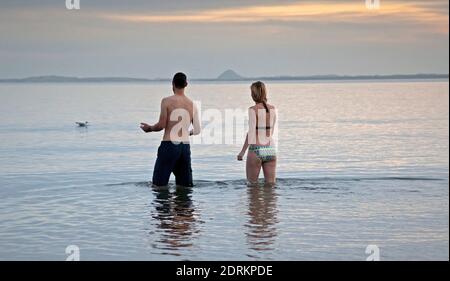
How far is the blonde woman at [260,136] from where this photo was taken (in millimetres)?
15312

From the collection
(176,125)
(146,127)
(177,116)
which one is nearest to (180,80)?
(177,116)

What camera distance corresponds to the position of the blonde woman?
603 inches

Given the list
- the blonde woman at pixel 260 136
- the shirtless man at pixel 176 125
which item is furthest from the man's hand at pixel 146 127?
the blonde woman at pixel 260 136

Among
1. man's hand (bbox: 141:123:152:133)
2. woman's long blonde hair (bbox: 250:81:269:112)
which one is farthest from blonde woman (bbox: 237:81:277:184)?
man's hand (bbox: 141:123:152:133)

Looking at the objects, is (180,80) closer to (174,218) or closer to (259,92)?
(259,92)

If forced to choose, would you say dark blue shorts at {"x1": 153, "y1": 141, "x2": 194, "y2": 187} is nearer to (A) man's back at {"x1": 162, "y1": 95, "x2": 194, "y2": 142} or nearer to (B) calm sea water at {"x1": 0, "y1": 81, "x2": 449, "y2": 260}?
(A) man's back at {"x1": 162, "y1": 95, "x2": 194, "y2": 142}

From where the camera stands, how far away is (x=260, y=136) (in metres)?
15.6

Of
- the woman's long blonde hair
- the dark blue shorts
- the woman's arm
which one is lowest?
the dark blue shorts

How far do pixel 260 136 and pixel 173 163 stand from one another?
1.62m

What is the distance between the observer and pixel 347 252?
1118 cm

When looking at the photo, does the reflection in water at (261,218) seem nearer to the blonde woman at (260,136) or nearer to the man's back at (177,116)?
the blonde woman at (260,136)

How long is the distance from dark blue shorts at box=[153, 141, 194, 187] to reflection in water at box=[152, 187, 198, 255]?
243 mm

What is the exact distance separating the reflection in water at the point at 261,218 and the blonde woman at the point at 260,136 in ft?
1.43
